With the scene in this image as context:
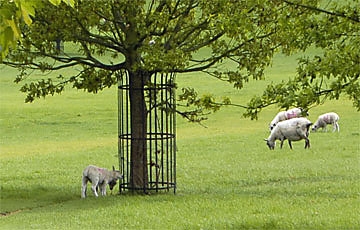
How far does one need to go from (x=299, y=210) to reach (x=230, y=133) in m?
16.9

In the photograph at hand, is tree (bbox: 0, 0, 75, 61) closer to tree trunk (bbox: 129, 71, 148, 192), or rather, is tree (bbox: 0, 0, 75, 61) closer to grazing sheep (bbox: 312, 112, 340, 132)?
tree trunk (bbox: 129, 71, 148, 192)

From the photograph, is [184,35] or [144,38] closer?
[144,38]

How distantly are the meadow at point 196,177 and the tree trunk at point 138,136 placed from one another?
2.08 ft

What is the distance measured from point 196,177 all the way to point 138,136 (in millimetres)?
3167

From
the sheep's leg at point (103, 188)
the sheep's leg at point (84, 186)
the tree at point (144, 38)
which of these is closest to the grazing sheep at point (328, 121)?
the tree at point (144, 38)

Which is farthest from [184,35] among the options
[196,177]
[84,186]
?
[196,177]

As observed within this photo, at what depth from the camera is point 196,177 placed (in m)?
17.5

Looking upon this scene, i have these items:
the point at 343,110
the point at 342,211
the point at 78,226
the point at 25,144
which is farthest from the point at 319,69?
the point at 343,110

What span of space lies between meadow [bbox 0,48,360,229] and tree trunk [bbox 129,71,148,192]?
0.63 metres

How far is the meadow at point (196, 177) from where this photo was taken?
11.3 m

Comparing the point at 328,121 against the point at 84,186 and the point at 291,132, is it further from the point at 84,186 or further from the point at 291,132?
the point at 84,186

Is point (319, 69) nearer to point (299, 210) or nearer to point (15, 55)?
point (299, 210)

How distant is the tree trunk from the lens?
1452 cm

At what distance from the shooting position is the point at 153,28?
546 inches
